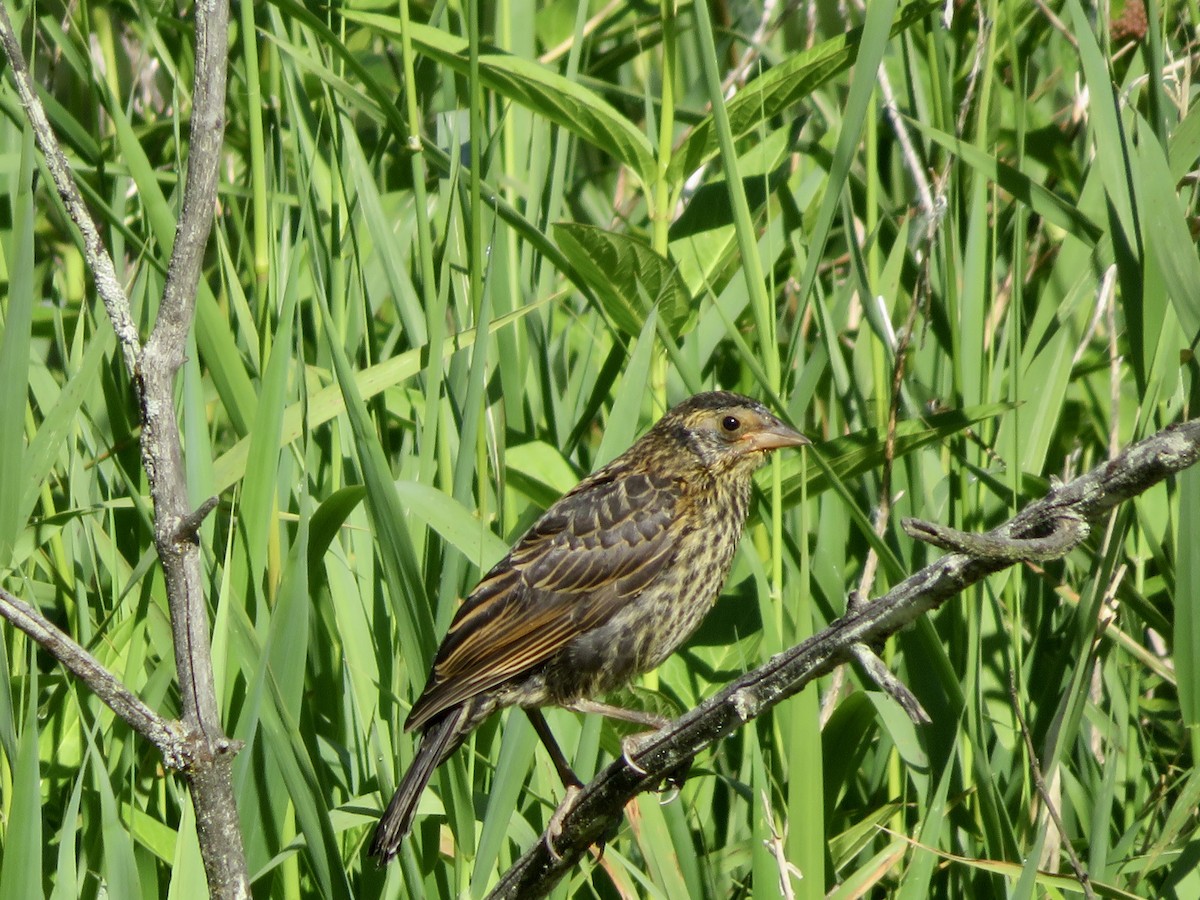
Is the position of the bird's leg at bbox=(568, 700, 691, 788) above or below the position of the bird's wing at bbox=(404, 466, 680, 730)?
below

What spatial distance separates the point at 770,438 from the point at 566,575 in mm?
597

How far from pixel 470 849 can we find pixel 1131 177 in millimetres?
1716

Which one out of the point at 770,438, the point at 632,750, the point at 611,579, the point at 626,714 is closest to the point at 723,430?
the point at 770,438

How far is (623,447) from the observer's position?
9.84ft

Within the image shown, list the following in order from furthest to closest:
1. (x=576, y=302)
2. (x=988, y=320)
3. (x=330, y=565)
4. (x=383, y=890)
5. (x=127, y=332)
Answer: (x=576, y=302) < (x=988, y=320) < (x=330, y=565) < (x=383, y=890) < (x=127, y=332)

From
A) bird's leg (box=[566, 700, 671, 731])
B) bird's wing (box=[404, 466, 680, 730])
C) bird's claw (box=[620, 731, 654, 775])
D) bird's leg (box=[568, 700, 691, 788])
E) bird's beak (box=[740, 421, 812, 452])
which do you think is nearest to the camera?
bird's claw (box=[620, 731, 654, 775])

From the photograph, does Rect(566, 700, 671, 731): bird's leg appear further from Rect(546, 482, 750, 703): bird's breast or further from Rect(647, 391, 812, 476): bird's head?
Rect(647, 391, 812, 476): bird's head

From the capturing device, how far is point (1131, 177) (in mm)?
2625

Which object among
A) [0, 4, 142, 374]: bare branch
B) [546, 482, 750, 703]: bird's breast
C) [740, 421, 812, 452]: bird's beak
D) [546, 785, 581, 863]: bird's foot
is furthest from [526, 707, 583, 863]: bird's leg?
[0, 4, 142, 374]: bare branch

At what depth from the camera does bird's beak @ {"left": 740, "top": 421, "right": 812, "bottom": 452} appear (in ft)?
10.9

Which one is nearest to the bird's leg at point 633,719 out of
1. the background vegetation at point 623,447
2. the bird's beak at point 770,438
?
the background vegetation at point 623,447

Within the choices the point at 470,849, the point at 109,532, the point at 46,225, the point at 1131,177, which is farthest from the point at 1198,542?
the point at 46,225

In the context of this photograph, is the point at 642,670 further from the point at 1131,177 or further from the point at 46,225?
the point at 46,225

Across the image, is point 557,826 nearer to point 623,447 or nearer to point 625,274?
point 623,447
